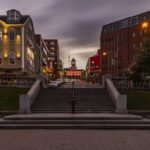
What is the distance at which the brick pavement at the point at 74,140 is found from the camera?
22.8ft

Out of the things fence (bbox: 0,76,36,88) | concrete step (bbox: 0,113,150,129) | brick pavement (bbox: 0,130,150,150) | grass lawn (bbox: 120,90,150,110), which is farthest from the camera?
fence (bbox: 0,76,36,88)

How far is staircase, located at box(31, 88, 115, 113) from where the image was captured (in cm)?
1334

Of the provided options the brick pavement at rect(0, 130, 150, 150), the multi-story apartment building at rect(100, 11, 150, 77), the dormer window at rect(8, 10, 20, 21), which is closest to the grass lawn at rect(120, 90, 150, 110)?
the brick pavement at rect(0, 130, 150, 150)

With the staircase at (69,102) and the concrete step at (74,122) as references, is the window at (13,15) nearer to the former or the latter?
the staircase at (69,102)

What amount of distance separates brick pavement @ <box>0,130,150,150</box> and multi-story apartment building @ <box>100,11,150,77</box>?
5303 cm

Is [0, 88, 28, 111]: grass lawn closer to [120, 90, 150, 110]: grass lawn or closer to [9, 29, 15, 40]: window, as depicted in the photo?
[120, 90, 150, 110]: grass lawn

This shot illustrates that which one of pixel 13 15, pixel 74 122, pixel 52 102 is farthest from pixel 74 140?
pixel 13 15

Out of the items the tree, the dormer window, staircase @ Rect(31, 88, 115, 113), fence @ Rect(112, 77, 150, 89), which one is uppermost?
the dormer window

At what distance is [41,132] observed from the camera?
9023 millimetres

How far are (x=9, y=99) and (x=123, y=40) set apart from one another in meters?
60.2

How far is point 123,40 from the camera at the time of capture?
67375 millimetres

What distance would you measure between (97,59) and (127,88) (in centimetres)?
7267

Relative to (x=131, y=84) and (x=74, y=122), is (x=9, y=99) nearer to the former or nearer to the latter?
(x=74, y=122)

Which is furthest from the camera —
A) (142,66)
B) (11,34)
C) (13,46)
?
(11,34)
